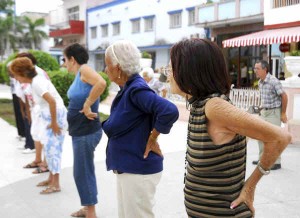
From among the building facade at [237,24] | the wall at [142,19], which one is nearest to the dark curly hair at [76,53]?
the building facade at [237,24]

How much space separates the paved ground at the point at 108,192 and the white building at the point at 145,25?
16.8 m

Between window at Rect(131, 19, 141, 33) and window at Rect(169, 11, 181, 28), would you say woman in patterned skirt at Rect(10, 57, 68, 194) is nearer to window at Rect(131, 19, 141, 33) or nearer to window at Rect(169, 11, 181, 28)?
window at Rect(169, 11, 181, 28)

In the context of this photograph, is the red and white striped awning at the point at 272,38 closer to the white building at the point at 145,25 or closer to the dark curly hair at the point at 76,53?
the white building at the point at 145,25

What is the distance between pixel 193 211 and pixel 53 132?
307 cm

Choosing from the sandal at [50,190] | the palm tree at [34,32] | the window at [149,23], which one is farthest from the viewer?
the palm tree at [34,32]

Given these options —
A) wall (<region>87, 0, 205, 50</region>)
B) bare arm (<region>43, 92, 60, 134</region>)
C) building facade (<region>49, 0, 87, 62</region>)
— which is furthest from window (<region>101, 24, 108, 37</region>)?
bare arm (<region>43, 92, 60, 134</region>)

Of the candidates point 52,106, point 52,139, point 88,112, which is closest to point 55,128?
point 52,139

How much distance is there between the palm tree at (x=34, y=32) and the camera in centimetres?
4947

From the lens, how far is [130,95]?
2592 mm

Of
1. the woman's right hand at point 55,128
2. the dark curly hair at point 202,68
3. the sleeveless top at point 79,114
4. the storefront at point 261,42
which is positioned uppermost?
the storefront at point 261,42

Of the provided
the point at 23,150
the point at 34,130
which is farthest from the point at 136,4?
the point at 34,130

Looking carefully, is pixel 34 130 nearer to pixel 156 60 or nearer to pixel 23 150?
pixel 23 150

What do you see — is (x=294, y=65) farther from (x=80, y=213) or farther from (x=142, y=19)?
(x=142, y=19)

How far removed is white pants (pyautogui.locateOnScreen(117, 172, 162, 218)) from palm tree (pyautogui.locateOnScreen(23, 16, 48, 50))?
49279 millimetres
